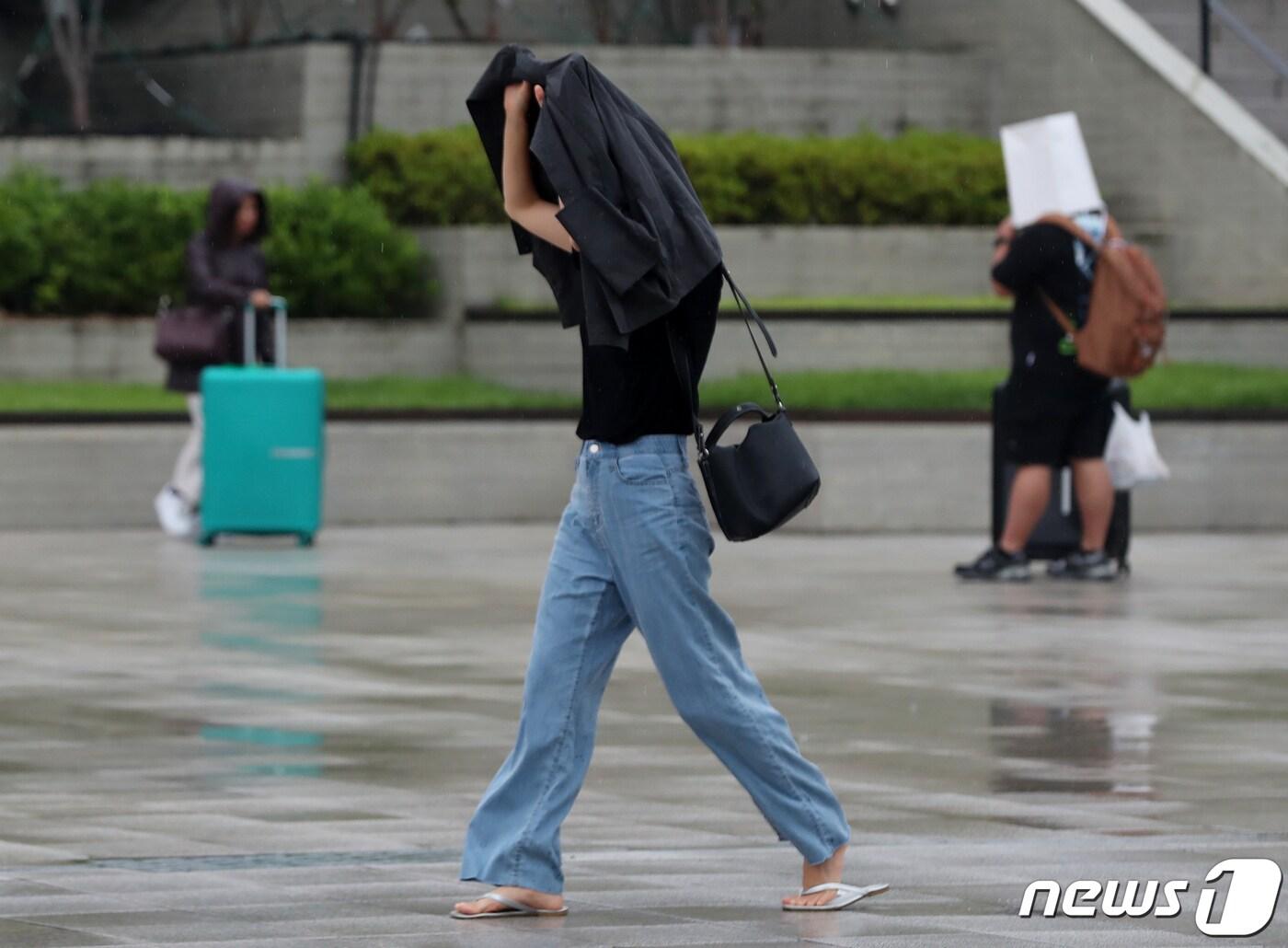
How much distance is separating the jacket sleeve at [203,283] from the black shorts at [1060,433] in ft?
15.9

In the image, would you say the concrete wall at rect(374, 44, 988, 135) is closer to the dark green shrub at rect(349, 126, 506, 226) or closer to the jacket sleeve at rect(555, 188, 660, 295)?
the dark green shrub at rect(349, 126, 506, 226)

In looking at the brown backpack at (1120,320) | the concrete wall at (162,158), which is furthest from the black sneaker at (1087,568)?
the concrete wall at (162,158)

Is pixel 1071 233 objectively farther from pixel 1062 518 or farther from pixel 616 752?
pixel 616 752

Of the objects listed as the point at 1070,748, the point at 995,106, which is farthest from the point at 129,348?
the point at 1070,748

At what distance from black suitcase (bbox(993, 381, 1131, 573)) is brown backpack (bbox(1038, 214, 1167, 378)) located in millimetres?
702

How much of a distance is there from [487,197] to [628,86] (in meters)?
2.07

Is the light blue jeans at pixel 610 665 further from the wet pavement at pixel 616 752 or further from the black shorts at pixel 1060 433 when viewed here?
the black shorts at pixel 1060 433

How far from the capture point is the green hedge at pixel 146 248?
21.7m

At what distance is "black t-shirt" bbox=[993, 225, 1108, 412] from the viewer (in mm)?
15469

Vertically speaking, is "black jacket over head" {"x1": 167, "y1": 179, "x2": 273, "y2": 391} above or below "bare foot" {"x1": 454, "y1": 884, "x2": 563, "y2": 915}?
above

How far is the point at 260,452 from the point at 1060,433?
4619 mm

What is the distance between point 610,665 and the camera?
699 cm

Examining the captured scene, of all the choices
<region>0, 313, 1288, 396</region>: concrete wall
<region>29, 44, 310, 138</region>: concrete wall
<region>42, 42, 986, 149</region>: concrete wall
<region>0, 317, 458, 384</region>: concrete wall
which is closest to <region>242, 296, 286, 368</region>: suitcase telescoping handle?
<region>0, 313, 1288, 396</region>: concrete wall

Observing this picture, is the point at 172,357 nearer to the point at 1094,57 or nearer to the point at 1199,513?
the point at 1199,513
